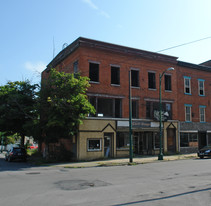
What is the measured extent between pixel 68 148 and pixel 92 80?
23.0 feet

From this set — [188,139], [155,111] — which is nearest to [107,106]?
[155,111]

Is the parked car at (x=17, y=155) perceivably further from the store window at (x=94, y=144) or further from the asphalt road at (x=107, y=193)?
the asphalt road at (x=107, y=193)

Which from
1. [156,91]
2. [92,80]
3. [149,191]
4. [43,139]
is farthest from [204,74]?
[149,191]

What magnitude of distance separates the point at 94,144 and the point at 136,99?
6.96 m

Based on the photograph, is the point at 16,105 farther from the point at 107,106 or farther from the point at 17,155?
the point at 107,106

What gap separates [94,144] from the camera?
2328cm

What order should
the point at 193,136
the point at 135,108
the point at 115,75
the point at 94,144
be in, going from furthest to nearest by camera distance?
the point at 193,136 < the point at 135,108 < the point at 115,75 < the point at 94,144

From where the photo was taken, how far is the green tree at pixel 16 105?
25153mm

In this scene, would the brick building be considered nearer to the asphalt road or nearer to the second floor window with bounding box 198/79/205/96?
the second floor window with bounding box 198/79/205/96

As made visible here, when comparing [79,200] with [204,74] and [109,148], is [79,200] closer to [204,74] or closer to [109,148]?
[109,148]

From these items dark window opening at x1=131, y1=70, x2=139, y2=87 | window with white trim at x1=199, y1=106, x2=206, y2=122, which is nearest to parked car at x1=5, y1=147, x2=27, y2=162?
dark window opening at x1=131, y1=70, x2=139, y2=87

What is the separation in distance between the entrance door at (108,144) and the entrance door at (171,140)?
7827 mm

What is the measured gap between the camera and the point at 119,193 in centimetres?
849

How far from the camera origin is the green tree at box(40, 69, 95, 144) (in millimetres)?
19719
